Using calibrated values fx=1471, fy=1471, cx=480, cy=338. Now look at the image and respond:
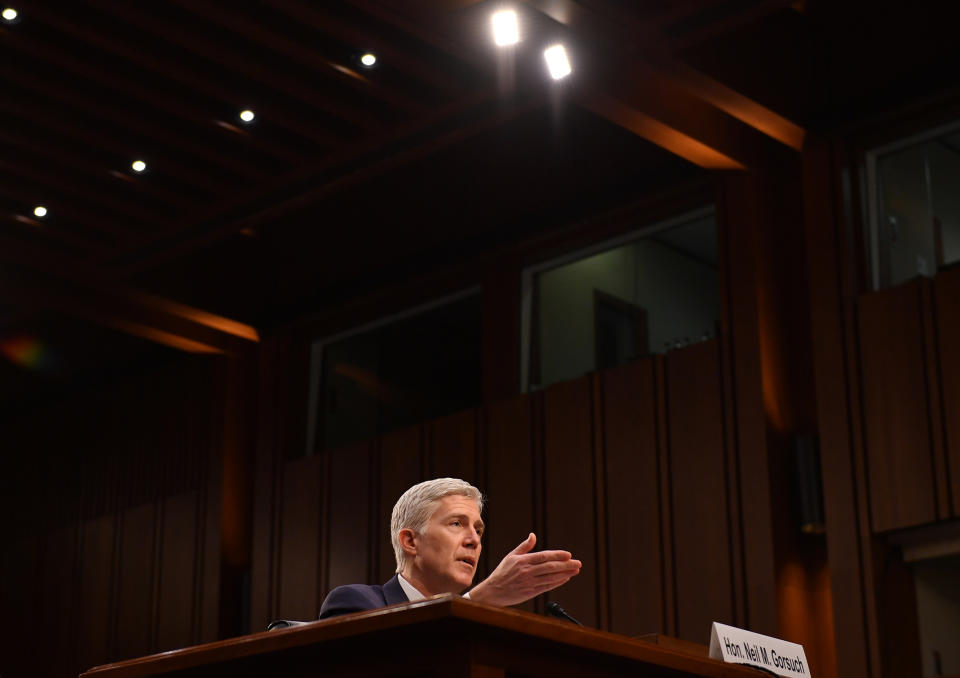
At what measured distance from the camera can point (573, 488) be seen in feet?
Result: 29.3

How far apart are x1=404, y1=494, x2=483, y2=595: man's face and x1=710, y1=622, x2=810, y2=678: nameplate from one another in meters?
0.75

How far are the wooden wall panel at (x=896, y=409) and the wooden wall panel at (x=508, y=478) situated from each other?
2.29 meters

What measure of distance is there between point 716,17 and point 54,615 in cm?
775

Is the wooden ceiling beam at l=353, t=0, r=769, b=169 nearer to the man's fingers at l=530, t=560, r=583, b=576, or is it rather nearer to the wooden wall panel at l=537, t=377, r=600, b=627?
the wooden wall panel at l=537, t=377, r=600, b=627

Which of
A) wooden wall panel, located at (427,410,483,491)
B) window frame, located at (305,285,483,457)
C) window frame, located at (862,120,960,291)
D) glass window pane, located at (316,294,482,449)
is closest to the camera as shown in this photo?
window frame, located at (862,120,960,291)

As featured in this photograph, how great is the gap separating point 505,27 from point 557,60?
0.38 metres

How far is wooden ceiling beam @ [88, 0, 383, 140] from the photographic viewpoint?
7362 millimetres

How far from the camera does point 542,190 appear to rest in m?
9.61

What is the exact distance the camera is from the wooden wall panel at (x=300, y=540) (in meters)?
10.4

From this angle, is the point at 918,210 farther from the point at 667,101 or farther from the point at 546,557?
the point at 546,557

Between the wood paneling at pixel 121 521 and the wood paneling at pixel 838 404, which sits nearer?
the wood paneling at pixel 838 404

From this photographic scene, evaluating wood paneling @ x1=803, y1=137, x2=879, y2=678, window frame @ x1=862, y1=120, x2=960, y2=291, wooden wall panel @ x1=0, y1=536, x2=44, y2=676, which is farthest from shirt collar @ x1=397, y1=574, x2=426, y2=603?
wooden wall panel @ x1=0, y1=536, x2=44, y2=676

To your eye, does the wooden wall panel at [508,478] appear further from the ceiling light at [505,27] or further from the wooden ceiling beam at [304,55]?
the ceiling light at [505,27]

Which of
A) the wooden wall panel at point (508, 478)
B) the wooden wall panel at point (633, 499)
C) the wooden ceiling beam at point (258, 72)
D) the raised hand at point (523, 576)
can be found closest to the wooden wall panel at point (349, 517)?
the wooden wall panel at point (508, 478)
